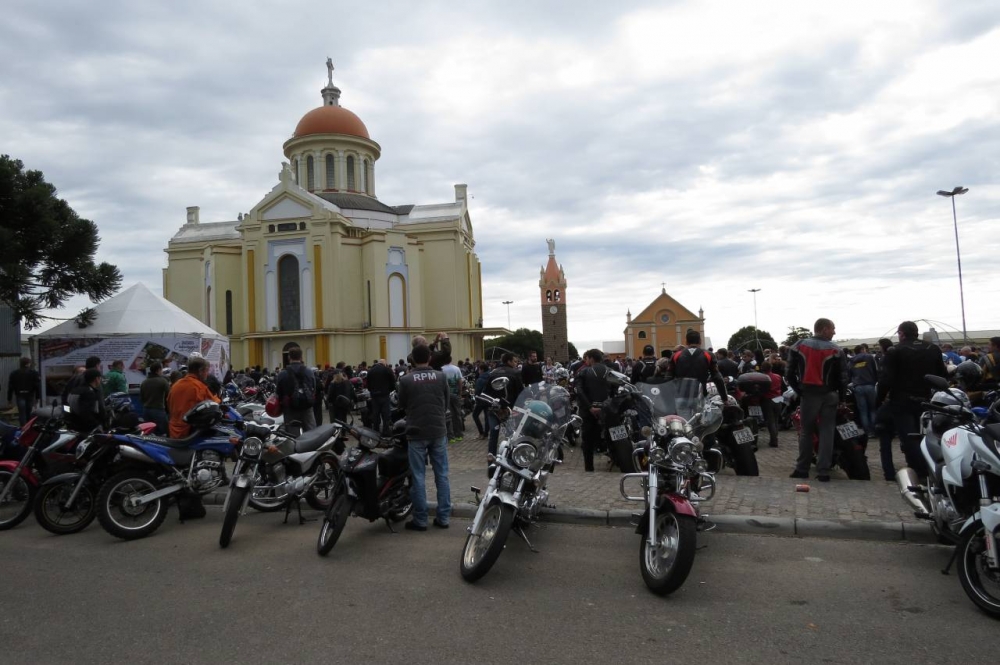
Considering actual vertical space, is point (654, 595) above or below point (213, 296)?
below

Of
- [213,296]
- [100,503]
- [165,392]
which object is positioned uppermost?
[213,296]

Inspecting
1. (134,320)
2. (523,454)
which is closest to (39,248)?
(134,320)

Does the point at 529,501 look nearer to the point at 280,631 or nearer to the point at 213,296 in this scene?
the point at 280,631

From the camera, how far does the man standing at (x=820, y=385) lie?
25.9ft

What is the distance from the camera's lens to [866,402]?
11320 mm

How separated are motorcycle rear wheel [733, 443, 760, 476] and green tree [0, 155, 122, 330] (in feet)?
47.6

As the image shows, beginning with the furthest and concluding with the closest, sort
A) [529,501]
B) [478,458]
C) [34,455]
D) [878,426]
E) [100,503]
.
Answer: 1. [478,458]
2. [878,426]
3. [34,455]
4. [100,503]
5. [529,501]

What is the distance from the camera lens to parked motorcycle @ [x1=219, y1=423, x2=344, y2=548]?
6.25 m

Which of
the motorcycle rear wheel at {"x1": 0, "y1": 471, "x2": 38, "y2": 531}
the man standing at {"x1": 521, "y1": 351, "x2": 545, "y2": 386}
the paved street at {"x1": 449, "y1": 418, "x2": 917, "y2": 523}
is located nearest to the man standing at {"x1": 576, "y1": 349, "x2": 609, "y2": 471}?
the paved street at {"x1": 449, "y1": 418, "x2": 917, "y2": 523}

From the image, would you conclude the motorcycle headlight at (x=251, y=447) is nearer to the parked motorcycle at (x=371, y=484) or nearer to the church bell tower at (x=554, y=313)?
the parked motorcycle at (x=371, y=484)

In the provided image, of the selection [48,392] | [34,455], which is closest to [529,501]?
[34,455]

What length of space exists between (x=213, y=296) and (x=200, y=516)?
40.0m

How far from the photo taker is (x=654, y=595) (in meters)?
4.61

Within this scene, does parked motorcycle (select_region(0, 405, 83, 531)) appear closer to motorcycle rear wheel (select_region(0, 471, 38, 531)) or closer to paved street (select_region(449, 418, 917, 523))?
motorcycle rear wheel (select_region(0, 471, 38, 531))
